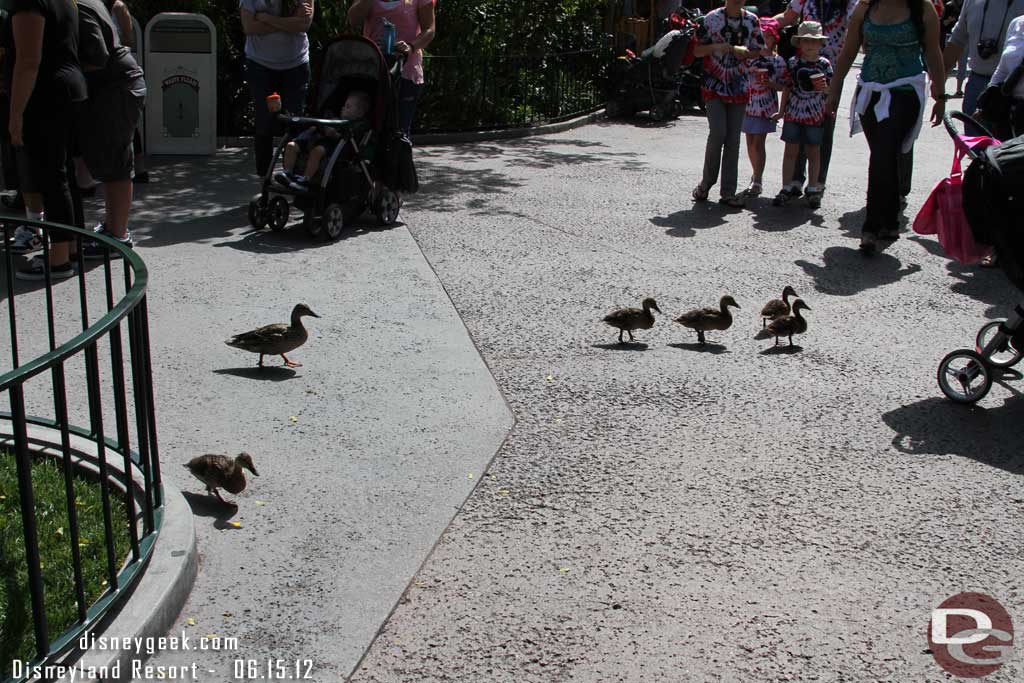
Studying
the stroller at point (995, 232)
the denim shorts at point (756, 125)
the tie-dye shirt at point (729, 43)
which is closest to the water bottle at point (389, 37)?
the tie-dye shirt at point (729, 43)

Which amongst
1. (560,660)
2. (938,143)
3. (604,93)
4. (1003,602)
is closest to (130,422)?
(560,660)

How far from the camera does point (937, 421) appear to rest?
6.58 meters

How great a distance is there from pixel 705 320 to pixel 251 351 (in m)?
2.88

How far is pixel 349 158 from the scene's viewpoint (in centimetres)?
1014

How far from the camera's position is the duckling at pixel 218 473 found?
5148 millimetres

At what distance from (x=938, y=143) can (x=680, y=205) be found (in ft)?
19.6

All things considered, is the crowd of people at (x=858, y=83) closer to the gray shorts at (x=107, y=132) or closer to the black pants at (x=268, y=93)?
the black pants at (x=268, y=93)

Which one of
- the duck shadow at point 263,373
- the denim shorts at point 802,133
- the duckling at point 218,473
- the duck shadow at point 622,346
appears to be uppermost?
the denim shorts at point 802,133

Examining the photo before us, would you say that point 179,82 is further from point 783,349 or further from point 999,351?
point 999,351

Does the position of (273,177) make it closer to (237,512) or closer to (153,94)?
(153,94)

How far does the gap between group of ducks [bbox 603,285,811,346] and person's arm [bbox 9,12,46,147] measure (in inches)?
158

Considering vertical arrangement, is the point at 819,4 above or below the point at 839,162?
above

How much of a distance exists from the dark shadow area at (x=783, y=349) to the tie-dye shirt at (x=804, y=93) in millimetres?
4381

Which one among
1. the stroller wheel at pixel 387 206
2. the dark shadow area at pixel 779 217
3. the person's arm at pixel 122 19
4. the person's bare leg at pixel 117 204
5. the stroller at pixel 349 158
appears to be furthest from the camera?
the dark shadow area at pixel 779 217
